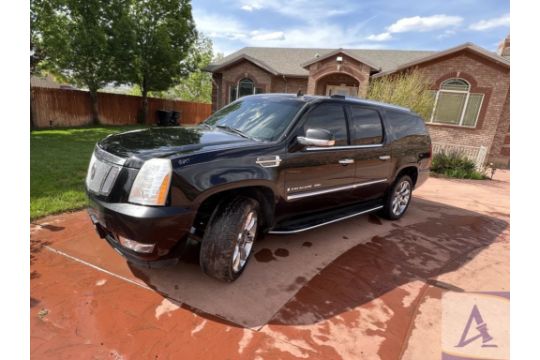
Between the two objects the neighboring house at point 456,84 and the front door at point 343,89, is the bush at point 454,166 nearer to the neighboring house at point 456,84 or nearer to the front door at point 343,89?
the neighboring house at point 456,84

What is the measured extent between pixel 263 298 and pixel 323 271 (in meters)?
0.88

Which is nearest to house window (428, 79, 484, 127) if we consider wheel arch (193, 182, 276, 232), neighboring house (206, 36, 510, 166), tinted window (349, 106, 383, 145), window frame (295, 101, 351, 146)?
neighboring house (206, 36, 510, 166)

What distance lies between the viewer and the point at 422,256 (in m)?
3.95

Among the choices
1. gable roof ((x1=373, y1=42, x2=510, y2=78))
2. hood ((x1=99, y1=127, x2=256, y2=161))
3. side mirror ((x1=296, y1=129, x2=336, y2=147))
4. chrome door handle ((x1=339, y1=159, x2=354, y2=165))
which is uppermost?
gable roof ((x1=373, y1=42, x2=510, y2=78))

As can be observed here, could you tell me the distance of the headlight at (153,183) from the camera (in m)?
2.23

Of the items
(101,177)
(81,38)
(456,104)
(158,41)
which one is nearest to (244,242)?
(101,177)

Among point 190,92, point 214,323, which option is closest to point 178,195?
point 214,323

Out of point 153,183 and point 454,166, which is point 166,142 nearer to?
point 153,183

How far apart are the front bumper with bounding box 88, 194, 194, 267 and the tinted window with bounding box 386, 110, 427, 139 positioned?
3.59 metres

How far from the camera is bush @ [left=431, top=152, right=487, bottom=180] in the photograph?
10.1 meters

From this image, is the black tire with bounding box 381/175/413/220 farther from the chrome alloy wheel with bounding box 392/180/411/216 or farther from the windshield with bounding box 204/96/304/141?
the windshield with bounding box 204/96/304/141

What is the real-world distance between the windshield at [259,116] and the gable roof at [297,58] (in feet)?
42.9

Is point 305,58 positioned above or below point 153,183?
above

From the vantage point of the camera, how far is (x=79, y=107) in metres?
15.1
